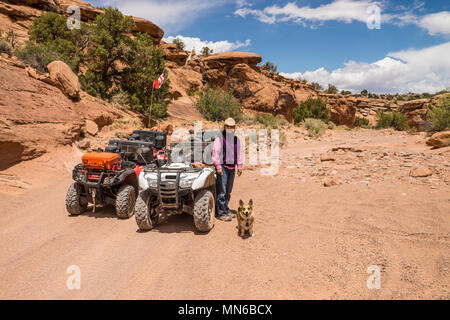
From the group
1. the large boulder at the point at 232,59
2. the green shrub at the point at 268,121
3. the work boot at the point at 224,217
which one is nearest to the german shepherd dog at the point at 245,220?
the work boot at the point at 224,217

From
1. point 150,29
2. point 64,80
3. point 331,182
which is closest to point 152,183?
point 331,182

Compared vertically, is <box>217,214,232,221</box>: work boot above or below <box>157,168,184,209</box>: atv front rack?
below

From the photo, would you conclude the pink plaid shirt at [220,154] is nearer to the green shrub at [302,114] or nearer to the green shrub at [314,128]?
the green shrub at [314,128]

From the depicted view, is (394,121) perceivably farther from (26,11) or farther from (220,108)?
(26,11)

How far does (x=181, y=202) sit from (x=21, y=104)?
24.3ft

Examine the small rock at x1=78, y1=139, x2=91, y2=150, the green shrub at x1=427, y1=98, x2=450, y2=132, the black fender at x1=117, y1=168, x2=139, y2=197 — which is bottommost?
the black fender at x1=117, y1=168, x2=139, y2=197

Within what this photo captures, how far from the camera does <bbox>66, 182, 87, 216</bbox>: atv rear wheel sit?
17.3 feet

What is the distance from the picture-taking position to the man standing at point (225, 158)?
510 centimetres

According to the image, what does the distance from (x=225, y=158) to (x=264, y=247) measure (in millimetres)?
1827

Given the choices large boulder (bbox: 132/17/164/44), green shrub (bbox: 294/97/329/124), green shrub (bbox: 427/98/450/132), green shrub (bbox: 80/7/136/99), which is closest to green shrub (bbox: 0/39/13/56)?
green shrub (bbox: 80/7/136/99)

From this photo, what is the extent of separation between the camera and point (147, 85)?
65.6 feet

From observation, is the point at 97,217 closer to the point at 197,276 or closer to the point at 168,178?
the point at 168,178

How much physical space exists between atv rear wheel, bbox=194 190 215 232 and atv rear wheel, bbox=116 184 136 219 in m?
1.51

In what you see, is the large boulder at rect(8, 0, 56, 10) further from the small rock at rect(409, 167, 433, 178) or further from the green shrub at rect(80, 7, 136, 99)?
the small rock at rect(409, 167, 433, 178)
